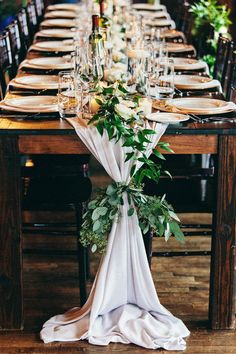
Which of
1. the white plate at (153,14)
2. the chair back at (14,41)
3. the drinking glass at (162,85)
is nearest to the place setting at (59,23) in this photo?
the white plate at (153,14)

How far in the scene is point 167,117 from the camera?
3438 mm

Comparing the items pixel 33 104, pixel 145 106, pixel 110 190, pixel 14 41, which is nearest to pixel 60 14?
pixel 14 41

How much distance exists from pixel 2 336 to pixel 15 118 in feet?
3.28

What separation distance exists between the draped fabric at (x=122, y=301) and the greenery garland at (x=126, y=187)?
4 centimetres

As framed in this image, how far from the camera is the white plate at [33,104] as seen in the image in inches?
141

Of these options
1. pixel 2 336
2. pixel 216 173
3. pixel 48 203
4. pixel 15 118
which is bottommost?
pixel 2 336

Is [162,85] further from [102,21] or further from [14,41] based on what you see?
[14,41]

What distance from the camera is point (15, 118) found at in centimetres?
349

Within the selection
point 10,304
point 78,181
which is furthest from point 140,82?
point 10,304

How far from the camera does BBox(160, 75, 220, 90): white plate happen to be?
13.9ft

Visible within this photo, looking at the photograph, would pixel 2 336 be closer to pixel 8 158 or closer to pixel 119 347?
pixel 119 347

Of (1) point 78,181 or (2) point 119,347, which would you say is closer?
(2) point 119,347

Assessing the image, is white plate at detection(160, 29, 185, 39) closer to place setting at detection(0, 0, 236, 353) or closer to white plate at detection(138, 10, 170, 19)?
white plate at detection(138, 10, 170, 19)

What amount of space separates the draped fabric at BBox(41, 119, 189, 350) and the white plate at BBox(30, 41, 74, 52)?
2450 mm
